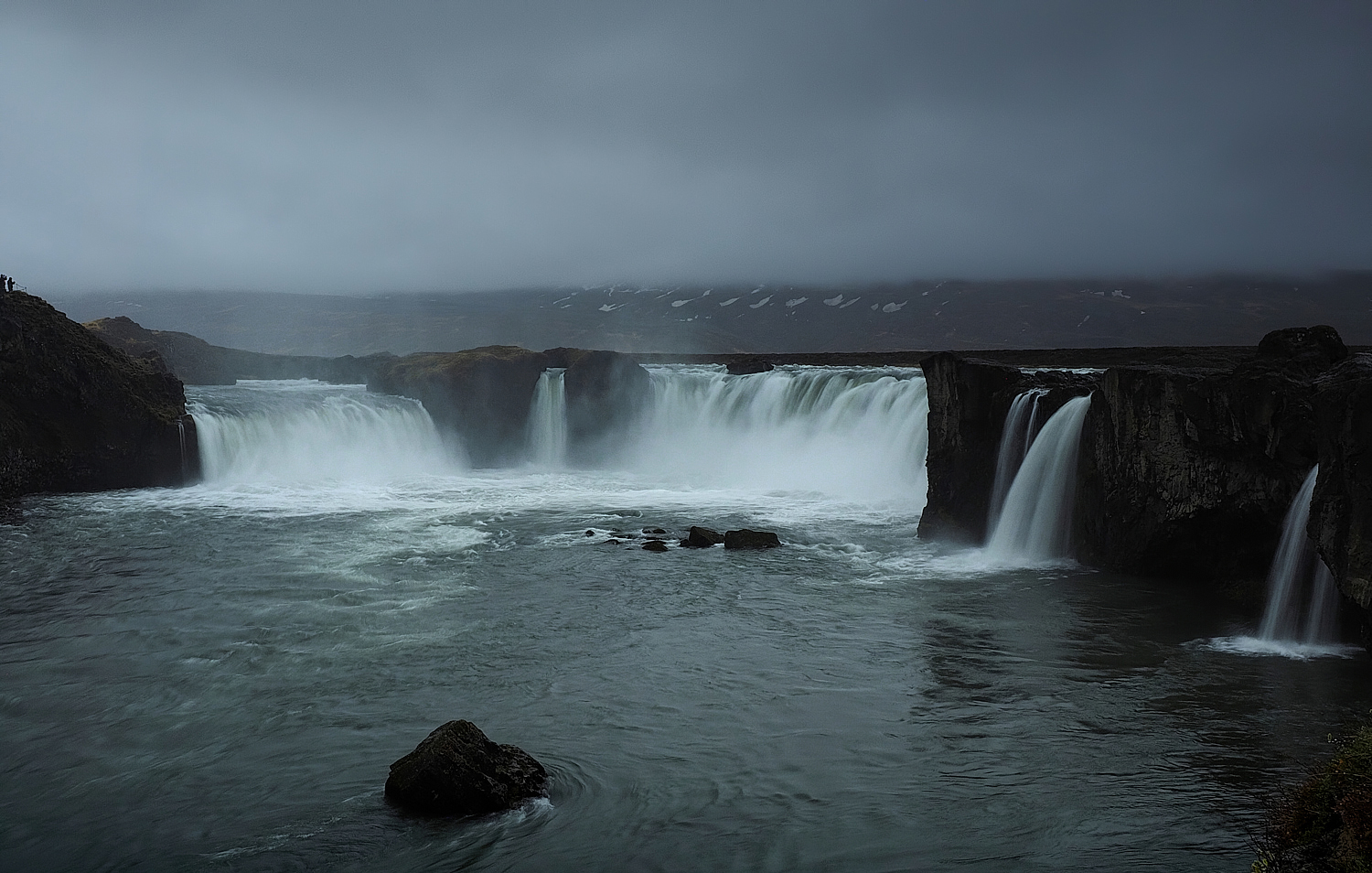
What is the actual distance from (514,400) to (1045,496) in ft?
106

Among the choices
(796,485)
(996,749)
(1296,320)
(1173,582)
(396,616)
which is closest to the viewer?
(996,749)

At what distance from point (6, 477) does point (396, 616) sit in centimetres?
2151

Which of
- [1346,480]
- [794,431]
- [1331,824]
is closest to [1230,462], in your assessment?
[1346,480]

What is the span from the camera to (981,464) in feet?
87.4

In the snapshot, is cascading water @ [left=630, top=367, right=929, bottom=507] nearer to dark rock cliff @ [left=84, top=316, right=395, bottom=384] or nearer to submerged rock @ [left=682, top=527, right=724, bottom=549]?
submerged rock @ [left=682, top=527, right=724, bottom=549]

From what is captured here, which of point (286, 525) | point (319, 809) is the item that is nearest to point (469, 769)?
point (319, 809)

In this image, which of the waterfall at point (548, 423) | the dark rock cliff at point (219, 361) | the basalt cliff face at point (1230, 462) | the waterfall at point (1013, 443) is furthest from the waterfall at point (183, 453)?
the basalt cliff face at point (1230, 462)

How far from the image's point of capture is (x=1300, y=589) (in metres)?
16.9

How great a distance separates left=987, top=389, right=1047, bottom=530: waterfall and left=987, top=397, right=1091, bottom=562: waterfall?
1.30ft

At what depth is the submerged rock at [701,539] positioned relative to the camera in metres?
26.2

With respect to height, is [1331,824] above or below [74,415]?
below

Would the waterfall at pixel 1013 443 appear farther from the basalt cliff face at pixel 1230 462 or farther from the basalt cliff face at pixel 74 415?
the basalt cliff face at pixel 74 415

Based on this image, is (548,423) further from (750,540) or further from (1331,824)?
(1331,824)

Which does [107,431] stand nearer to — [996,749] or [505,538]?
[505,538]
